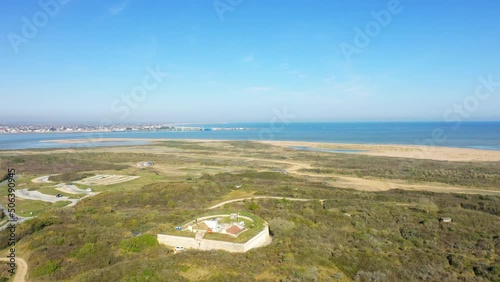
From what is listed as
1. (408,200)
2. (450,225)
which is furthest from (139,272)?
(408,200)

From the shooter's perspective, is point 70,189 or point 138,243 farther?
point 70,189

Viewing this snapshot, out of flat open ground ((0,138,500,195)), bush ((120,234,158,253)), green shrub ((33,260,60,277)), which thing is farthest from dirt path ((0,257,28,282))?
flat open ground ((0,138,500,195))

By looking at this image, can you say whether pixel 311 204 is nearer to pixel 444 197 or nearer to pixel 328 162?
pixel 444 197

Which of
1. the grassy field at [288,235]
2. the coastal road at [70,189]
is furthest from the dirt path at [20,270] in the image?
the coastal road at [70,189]

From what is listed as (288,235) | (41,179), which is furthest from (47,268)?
(41,179)

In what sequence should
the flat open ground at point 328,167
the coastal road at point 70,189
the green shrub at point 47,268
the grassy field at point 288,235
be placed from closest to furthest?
the grassy field at point 288,235 < the green shrub at point 47,268 < the coastal road at point 70,189 < the flat open ground at point 328,167

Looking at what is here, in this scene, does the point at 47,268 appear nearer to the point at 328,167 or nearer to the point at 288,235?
the point at 288,235

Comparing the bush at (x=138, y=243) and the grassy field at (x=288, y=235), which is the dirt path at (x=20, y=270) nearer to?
the grassy field at (x=288, y=235)
